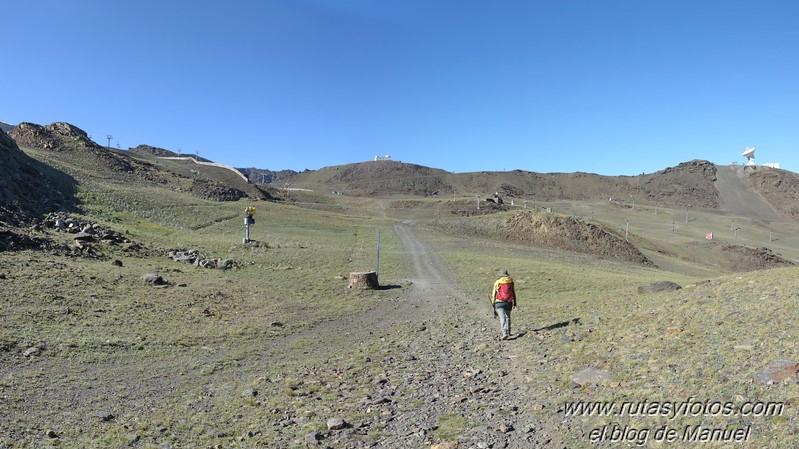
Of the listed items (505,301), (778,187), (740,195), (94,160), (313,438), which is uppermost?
(778,187)

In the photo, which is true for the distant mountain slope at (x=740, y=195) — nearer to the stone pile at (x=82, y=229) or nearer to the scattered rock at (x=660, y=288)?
the scattered rock at (x=660, y=288)


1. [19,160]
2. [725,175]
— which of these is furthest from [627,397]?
[725,175]

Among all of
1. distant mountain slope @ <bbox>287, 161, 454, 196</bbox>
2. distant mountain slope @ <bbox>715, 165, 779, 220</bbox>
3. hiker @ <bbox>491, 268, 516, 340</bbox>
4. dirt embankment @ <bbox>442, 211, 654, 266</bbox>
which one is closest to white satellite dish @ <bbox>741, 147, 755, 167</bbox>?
distant mountain slope @ <bbox>715, 165, 779, 220</bbox>

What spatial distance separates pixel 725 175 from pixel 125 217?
641 ft

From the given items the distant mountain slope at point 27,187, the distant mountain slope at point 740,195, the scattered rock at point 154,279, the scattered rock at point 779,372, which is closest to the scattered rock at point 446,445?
the scattered rock at point 779,372

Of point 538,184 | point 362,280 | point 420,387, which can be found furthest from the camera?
point 538,184

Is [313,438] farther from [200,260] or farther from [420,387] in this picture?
[200,260]

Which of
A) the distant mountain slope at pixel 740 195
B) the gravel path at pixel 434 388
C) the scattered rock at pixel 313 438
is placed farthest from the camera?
the distant mountain slope at pixel 740 195

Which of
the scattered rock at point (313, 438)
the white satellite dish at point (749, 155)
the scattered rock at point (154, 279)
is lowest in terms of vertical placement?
the scattered rock at point (313, 438)

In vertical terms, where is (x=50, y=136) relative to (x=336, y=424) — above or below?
above

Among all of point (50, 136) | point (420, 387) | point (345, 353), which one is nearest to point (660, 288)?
point (345, 353)

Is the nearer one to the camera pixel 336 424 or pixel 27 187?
pixel 336 424

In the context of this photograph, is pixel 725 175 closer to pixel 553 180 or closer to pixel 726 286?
pixel 553 180

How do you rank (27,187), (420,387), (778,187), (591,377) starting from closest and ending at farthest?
1. (591,377)
2. (420,387)
3. (27,187)
4. (778,187)
